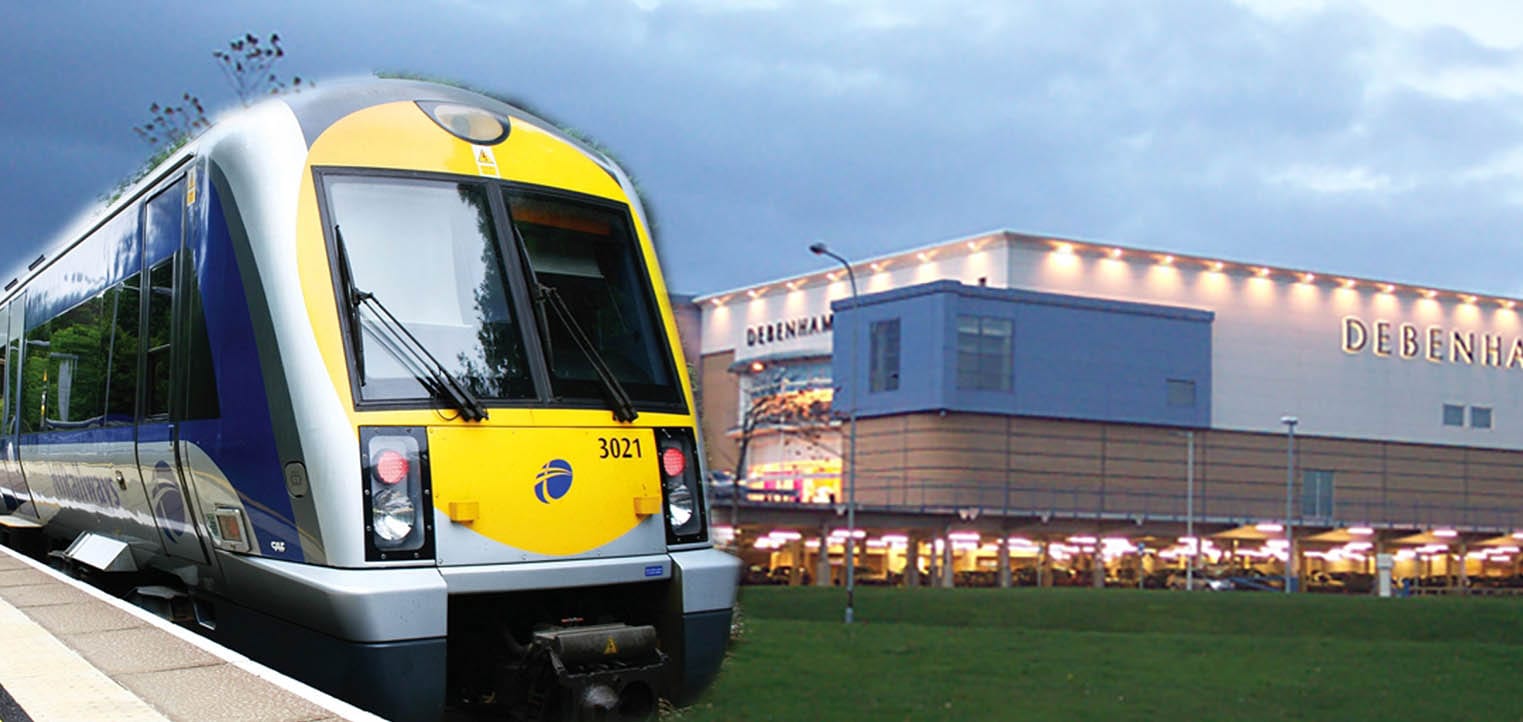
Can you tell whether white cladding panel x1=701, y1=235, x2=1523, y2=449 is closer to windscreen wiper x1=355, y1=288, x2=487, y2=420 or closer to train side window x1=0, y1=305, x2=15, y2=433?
train side window x1=0, y1=305, x2=15, y2=433

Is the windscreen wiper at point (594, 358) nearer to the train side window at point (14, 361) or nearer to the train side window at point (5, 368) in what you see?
the train side window at point (14, 361)

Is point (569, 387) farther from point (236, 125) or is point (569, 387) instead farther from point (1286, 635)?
point (1286, 635)

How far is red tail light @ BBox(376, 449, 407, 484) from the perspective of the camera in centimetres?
704

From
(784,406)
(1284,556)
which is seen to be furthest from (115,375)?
(1284,556)

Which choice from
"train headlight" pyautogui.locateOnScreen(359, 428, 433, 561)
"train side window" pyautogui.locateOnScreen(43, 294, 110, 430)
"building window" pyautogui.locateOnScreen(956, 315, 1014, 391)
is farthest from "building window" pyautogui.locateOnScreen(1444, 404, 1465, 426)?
"train headlight" pyautogui.locateOnScreen(359, 428, 433, 561)

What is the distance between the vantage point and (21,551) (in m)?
14.8

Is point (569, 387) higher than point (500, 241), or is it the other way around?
point (500, 241)

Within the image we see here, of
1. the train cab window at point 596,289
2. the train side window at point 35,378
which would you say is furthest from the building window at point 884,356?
the train cab window at point 596,289

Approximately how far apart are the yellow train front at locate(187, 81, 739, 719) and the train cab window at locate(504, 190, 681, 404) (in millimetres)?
12

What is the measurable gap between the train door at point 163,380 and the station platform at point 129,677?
1.72 ft

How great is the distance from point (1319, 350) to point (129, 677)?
274ft

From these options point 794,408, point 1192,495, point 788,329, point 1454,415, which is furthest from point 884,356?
point 1454,415

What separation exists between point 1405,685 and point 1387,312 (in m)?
72.7

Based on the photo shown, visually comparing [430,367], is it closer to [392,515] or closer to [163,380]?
[392,515]
